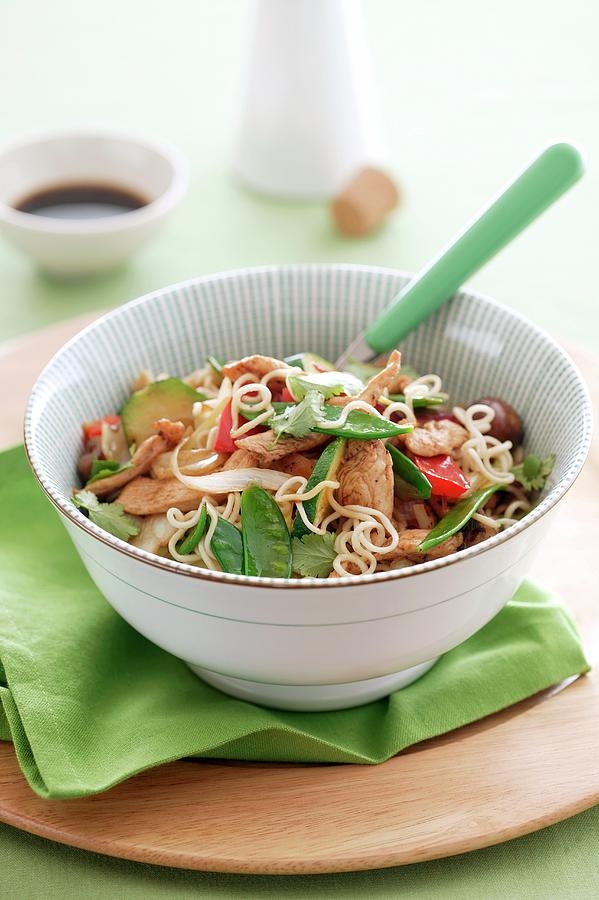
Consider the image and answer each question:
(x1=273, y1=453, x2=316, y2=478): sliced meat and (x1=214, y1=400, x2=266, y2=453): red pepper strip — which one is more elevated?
(x1=273, y1=453, x2=316, y2=478): sliced meat

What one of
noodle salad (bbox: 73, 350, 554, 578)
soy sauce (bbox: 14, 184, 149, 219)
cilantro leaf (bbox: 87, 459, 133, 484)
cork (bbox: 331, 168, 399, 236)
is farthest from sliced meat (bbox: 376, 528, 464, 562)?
soy sauce (bbox: 14, 184, 149, 219)

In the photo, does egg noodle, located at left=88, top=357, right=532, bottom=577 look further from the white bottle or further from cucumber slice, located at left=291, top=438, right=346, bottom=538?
the white bottle

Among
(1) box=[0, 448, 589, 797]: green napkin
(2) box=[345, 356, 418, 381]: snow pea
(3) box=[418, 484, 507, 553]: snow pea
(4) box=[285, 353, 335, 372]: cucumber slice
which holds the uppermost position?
(3) box=[418, 484, 507, 553]: snow pea

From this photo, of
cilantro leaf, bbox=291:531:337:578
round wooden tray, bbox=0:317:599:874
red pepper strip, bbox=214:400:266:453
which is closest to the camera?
round wooden tray, bbox=0:317:599:874

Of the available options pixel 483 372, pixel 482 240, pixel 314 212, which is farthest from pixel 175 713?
pixel 314 212

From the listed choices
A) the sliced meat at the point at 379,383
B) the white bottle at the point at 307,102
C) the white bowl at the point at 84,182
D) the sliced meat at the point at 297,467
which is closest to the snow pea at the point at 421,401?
the sliced meat at the point at 379,383

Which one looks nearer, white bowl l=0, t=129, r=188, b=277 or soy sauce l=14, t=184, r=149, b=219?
white bowl l=0, t=129, r=188, b=277

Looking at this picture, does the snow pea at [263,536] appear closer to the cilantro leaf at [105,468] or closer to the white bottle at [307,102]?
the cilantro leaf at [105,468]

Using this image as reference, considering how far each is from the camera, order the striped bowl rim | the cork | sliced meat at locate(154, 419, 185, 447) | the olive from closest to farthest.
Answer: the striped bowl rim
sliced meat at locate(154, 419, 185, 447)
the olive
the cork
